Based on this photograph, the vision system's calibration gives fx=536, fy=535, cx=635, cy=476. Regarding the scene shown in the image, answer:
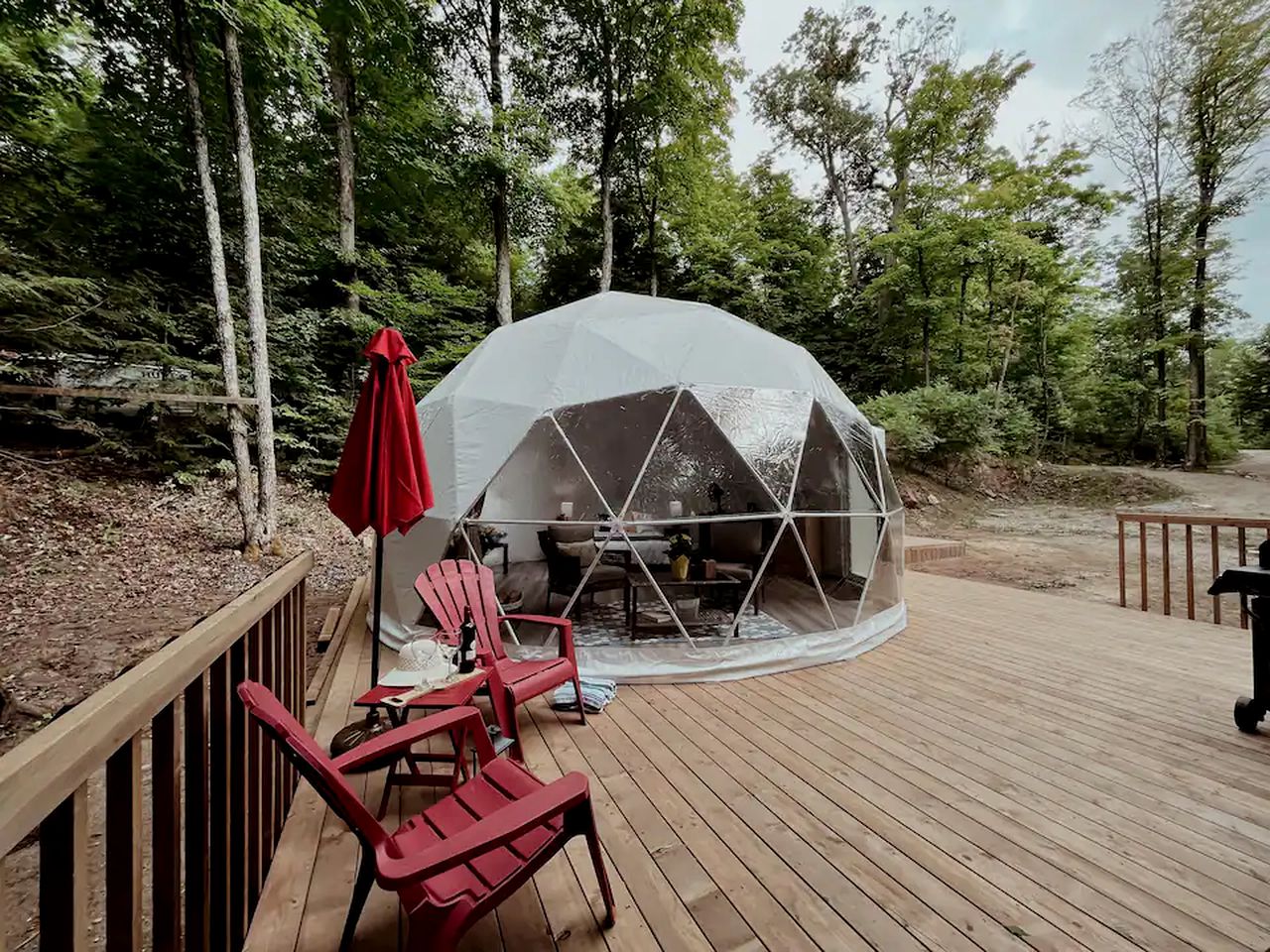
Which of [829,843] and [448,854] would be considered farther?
[829,843]

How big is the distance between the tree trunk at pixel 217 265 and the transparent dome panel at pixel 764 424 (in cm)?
720

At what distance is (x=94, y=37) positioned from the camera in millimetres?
7973

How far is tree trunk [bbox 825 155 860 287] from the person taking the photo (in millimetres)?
17938

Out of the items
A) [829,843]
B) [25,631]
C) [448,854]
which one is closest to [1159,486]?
[829,843]

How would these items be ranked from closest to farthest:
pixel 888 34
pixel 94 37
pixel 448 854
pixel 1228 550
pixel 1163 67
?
pixel 448 854
pixel 94 37
pixel 1228 550
pixel 1163 67
pixel 888 34

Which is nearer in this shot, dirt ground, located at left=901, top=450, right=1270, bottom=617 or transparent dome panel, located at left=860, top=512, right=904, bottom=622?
transparent dome panel, located at left=860, top=512, right=904, bottom=622

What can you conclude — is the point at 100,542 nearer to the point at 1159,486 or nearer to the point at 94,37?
the point at 94,37

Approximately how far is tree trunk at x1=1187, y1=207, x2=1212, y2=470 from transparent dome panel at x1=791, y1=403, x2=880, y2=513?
15421 mm

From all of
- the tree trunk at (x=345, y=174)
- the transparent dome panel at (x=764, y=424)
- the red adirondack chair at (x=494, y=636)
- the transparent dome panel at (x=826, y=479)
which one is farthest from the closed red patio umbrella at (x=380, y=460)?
the tree trunk at (x=345, y=174)

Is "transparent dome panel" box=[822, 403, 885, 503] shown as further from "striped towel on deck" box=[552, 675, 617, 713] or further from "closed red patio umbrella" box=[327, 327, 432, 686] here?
"closed red patio umbrella" box=[327, 327, 432, 686]

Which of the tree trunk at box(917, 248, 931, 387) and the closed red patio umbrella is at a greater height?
the tree trunk at box(917, 248, 931, 387)

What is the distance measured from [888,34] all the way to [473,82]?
1330 cm

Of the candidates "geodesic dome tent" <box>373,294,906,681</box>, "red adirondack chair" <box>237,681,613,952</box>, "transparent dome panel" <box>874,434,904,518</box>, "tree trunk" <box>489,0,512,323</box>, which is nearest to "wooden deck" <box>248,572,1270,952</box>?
"red adirondack chair" <box>237,681,613,952</box>

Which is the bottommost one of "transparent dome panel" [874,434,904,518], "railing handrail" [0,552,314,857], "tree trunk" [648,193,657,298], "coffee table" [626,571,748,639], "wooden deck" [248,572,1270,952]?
"wooden deck" [248,572,1270,952]
